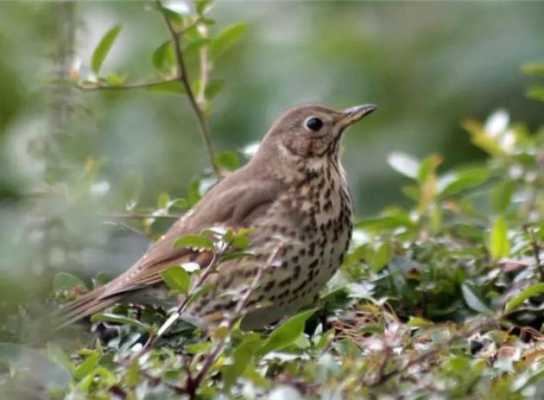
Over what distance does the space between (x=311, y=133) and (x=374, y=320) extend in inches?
54.1

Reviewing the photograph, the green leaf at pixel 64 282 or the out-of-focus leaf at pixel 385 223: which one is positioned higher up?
the green leaf at pixel 64 282

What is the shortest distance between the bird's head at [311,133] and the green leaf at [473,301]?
1111 mm

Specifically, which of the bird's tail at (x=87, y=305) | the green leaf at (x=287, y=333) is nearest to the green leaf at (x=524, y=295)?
the green leaf at (x=287, y=333)

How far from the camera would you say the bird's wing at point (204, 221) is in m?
5.52

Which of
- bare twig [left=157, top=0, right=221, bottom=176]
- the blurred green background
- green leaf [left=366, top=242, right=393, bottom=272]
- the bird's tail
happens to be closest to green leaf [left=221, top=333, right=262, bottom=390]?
the bird's tail

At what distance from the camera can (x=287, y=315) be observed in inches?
219

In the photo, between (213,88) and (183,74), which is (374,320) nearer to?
(183,74)

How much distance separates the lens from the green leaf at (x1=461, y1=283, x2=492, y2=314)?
5.16 m

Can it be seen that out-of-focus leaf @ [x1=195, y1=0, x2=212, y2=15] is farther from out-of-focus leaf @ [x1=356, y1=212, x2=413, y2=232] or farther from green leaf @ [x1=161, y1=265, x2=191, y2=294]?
green leaf @ [x1=161, y1=265, x2=191, y2=294]

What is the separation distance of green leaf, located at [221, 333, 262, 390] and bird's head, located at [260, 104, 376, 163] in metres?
2.47

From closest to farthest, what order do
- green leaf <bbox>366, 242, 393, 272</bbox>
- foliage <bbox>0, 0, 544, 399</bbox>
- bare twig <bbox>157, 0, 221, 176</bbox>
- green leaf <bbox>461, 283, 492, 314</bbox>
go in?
foliage <bbox>0, 0, 544, 399</bbox>
green leaf <bbox>461, 283, 492, 314</bbox>
green leaf <bbox>366, 242, 393, 272</bbox>
bare twig <bbox>157, 0, 221, 176</bbox>

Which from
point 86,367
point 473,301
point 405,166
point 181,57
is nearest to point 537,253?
point 473,301

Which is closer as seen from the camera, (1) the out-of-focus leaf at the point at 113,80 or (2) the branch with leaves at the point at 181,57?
(2) the branch with leaves at the point at 181,57

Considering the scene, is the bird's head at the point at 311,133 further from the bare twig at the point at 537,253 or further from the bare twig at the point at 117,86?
the bare twig at the point at 537,253
